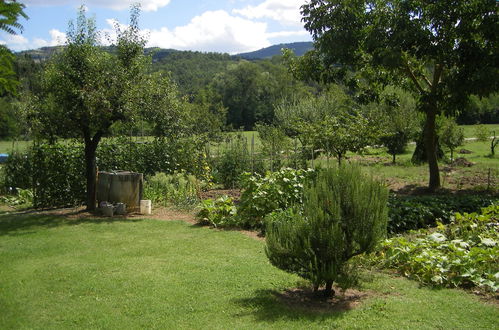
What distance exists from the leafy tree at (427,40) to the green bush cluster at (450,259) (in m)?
5.71

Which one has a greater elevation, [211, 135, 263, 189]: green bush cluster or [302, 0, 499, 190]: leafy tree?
[302, 0, 499, 190]: leafy tree

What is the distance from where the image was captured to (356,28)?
43.8ft

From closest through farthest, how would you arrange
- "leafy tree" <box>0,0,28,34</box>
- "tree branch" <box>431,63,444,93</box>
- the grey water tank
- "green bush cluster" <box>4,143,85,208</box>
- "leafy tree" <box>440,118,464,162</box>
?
"leafy tree" <box>0,0,28,34</box>
the grey water tank
"green bush cluster" <box>4,143,85,208</box>
"tree branch" <box>431,63,444,93</box>
"leafy tree" <box>440,118,464,162</box>

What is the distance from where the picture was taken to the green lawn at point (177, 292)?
472 cm

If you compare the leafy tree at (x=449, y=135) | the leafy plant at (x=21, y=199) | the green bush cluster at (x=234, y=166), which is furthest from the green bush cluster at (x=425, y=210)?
the leafy tree at (x=449, y=135)

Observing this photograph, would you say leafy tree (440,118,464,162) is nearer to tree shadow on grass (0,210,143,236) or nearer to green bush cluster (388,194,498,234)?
green bush cluster (388,194,498,234)

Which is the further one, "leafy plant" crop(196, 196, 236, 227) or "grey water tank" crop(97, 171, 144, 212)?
"grey water tank" crop(97, 171, 144, 212)

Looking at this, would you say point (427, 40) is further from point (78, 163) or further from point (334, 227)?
point (78, 163)

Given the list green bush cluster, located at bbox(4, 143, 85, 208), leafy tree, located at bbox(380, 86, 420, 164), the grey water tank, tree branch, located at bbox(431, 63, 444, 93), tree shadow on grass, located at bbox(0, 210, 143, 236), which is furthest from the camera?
Result: leafy tree, located at bbox(380, 86, 420, 164)

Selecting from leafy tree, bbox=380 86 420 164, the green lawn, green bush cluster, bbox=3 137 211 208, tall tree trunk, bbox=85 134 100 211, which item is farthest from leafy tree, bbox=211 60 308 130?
the green lawn

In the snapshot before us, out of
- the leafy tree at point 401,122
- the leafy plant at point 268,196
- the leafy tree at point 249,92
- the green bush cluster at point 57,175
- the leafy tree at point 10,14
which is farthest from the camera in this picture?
the leafy tree at point 249,92

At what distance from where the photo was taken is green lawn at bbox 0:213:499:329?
4723 mm


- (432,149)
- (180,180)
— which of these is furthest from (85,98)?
(432,149)

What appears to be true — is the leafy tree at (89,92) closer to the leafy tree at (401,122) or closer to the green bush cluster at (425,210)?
the green bush cluster at (425,210)
